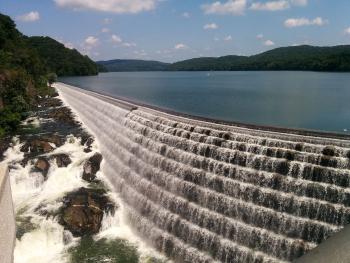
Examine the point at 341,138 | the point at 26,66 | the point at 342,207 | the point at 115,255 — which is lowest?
the point at 115,255

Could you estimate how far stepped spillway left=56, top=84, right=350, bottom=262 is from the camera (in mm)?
15102

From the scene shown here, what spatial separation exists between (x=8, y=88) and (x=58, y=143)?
54.5ft

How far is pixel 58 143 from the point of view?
114ft

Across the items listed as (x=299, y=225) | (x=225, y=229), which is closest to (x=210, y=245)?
(x=225, y=229)

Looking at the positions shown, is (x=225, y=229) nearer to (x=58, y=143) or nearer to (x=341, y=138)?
(x=341, y=138)

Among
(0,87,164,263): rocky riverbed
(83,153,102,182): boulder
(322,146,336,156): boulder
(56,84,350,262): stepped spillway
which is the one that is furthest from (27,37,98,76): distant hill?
(322,146,336,156): boulder

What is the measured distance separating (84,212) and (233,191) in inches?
416

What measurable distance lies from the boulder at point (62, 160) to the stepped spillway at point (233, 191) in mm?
6724

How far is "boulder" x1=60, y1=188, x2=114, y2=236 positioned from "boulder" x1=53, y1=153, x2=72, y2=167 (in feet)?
18.1

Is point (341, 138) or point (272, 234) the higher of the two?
point (341, 138)

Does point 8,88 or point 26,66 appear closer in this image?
point 8,88

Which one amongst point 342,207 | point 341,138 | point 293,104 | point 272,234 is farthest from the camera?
point 293,104

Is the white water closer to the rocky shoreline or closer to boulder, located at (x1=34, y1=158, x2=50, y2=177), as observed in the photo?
the rocky shoreline

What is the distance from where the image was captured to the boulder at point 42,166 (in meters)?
29.5
